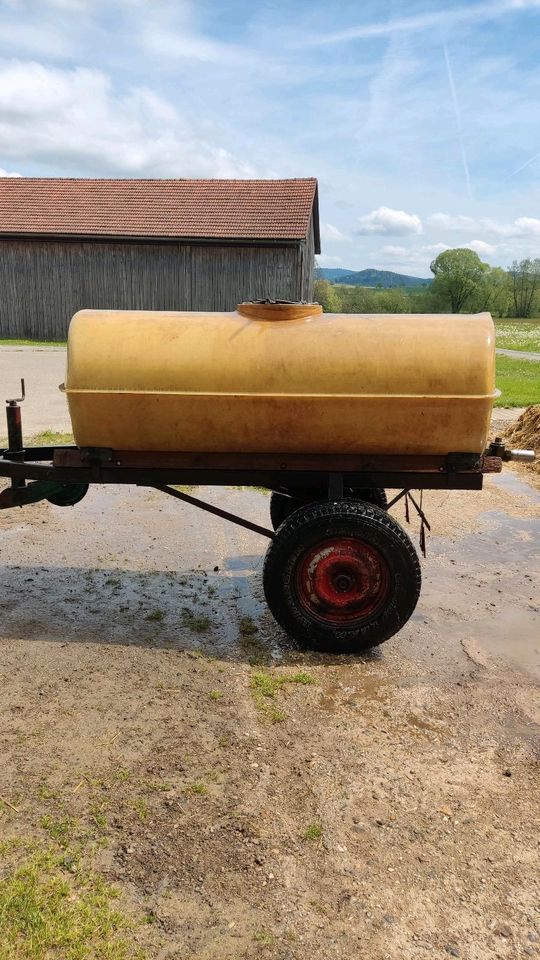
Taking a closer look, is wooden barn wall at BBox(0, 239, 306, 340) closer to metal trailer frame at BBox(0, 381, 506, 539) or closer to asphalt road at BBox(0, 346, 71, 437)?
asphalt road at BBox(0, 346, 71, 437)

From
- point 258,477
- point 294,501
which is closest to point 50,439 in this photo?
point 294,501

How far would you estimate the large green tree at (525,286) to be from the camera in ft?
276

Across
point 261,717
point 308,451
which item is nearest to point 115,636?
point 261,717

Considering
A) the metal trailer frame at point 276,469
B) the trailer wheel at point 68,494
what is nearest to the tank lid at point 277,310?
the metal trailer frame at point 276,469

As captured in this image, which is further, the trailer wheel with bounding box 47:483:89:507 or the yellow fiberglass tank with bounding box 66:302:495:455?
the trailer wheel with bounding box 47:483:89:507

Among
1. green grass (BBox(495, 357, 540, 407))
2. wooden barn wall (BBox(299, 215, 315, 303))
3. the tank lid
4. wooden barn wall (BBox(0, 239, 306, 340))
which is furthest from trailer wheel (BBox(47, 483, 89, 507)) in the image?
wooden barn wall (BBox(299, 215, 315, 303))

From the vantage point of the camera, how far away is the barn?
25156 millimetres

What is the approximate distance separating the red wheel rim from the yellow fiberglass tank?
0.63 m

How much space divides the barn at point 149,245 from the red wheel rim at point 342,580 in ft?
72.7

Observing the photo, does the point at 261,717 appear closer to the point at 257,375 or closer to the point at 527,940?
the point at 527,940

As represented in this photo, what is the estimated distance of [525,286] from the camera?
86250mm

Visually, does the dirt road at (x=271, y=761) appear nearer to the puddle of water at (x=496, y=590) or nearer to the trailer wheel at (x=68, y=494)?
the puddle of water at (x=496, y=590)

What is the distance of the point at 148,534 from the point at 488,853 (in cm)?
440

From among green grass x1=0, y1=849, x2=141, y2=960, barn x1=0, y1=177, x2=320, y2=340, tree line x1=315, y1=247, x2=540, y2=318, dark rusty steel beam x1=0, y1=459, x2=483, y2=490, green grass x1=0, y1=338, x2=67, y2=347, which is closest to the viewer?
green grass x1=0, y1=849, x2=141, y2=960
